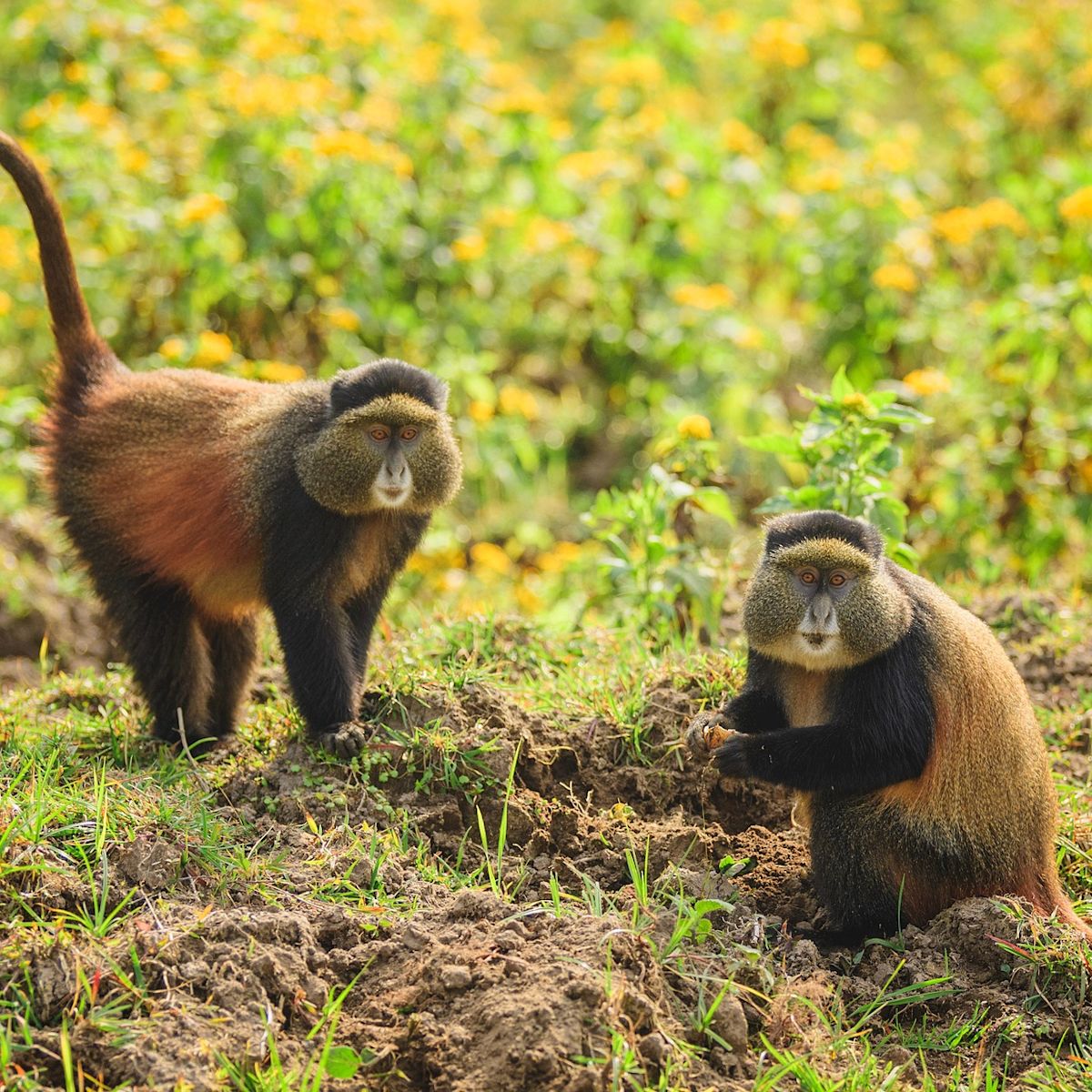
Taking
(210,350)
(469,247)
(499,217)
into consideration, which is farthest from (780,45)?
(210,350)

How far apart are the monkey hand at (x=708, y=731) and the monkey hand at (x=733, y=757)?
0.11m

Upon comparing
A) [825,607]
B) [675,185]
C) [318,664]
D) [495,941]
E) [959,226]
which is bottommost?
[495,941]

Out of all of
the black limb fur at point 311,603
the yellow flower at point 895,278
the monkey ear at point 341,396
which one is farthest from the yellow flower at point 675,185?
the black limb fur at point 311,603

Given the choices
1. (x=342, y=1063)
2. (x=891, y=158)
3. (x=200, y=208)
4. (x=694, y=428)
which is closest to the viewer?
(x=342, y=1063)

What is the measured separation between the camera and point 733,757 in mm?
4176

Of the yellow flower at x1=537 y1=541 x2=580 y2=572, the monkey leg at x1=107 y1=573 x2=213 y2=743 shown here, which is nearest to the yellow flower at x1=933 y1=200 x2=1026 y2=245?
the yellow flower at x1=537 y1=541 x2=580 y2=572

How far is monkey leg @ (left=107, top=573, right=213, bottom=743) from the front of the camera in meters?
5.03

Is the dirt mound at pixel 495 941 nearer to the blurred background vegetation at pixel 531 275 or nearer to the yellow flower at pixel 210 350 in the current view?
the blurred background vegetation at pixel 531 275

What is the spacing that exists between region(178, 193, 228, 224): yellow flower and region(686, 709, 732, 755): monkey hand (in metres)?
3.60

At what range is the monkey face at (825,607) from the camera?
402cm

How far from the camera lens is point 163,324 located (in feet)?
24.8

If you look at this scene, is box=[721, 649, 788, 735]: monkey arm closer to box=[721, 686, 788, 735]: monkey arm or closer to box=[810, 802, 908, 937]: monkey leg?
box=[721, 686, 788, 735]: monkey arm

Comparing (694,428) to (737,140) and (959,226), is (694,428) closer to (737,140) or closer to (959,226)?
(959,226)

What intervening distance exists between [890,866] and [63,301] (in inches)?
134
